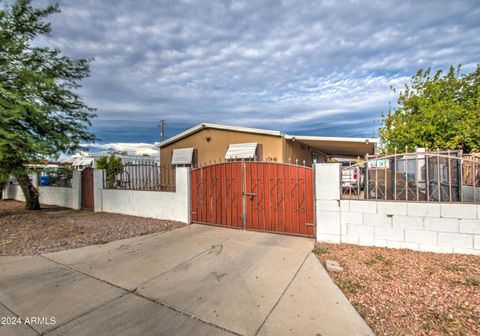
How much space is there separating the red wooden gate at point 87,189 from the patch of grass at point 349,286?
9274 millimetres

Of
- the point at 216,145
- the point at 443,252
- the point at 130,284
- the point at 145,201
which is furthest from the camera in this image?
the point at 216,145

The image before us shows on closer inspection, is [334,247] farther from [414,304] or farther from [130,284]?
[130,284]

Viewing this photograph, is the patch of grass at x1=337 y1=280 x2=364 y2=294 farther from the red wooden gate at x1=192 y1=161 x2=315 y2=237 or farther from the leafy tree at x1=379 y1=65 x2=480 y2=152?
the leafy tree at x1=379 y1=65 x2=480 y2=152

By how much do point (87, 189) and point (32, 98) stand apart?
3.74 meters

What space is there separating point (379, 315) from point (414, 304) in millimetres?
518

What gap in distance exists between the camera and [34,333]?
2262 mm

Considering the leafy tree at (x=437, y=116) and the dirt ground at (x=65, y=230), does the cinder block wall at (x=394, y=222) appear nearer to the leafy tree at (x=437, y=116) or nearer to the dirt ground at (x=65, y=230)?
the dirt ground at (x=65, y=230)

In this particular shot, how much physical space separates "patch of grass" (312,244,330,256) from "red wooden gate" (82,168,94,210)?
8.56 metres

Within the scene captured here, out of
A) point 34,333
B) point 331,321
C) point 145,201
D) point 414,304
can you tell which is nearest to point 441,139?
point 414,304

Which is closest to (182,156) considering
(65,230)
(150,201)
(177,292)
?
(150,201)

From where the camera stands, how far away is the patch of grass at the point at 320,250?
432 cm

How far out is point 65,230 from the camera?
6031 mm

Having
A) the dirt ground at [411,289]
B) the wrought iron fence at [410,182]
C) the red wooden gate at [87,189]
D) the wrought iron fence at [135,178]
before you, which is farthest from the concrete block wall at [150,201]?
the wrought iron fence at [410,182]

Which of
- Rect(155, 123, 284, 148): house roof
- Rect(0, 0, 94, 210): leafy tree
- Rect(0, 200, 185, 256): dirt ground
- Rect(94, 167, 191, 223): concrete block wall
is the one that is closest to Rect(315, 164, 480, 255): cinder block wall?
Rect(94, 167, 191, 223): concrete block wall
